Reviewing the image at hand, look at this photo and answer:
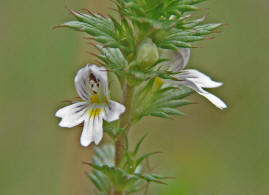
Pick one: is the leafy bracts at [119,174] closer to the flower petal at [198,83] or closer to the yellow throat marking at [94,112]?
the yellow throat marking at [94,112]

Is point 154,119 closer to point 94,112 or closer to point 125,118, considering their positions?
point 125,118

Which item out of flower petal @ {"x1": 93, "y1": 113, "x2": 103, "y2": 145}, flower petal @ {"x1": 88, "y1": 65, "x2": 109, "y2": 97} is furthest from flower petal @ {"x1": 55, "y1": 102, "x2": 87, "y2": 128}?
flower petal @ {"x1": 88, "y1": 65, "x2": 109, "y2": 97}

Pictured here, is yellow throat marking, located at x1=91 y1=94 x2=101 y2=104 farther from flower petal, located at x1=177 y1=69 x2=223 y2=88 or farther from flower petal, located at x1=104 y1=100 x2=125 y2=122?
flower petal, located at x1=177 y1=69 x2=223 y2=88

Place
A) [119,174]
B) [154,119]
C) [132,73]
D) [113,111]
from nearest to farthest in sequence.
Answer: [132,73] < [113,111] < [119,174] < [154,119]

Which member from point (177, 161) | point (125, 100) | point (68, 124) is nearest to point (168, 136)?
point (177, 161)

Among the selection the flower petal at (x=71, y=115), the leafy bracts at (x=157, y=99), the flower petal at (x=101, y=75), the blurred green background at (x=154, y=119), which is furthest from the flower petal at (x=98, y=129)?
the blurred green background at (x=154, y=119)

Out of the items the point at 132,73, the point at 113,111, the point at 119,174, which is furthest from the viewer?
the point at 119,174

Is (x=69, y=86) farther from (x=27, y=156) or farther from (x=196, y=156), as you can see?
(x=196, y=156)

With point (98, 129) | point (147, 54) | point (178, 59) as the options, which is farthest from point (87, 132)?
point (178, 59)
